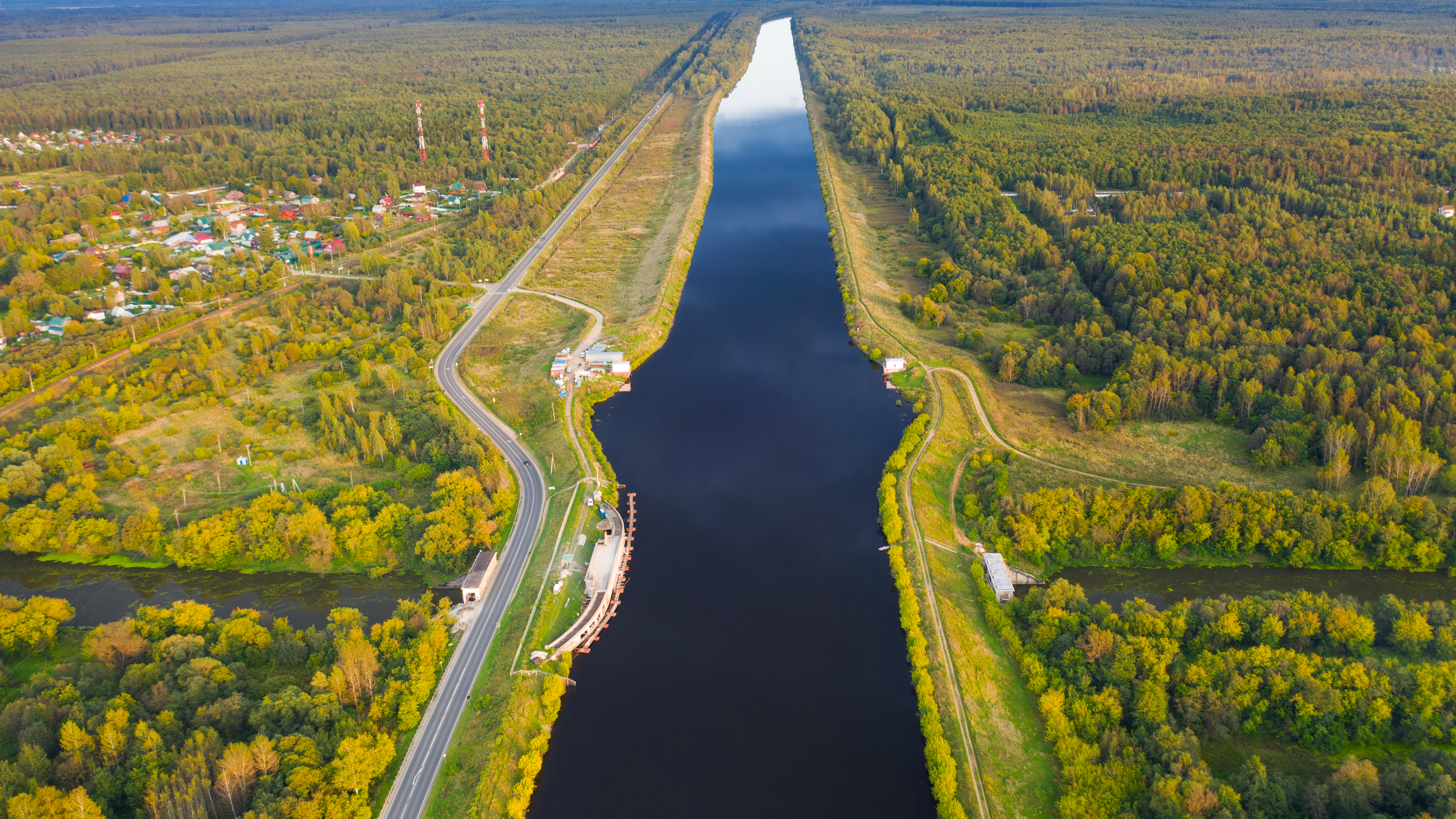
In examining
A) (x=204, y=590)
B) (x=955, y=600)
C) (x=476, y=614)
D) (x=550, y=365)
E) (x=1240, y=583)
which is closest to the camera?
(x=476, y=614)

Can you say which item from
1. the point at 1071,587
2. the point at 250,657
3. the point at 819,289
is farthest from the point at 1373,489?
the point at 250,657

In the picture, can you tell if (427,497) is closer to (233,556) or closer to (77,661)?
(233,556)

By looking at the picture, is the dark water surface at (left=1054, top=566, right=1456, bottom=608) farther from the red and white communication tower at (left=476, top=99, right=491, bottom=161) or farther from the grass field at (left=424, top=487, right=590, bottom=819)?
the red and white communication tower at (left=476, top=99, right=491, bottom=161)

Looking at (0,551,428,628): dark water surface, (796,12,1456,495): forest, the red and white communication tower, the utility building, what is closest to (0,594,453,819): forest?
(0,551,428,628): dark water surface

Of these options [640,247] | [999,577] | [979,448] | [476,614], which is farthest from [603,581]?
[640,247]

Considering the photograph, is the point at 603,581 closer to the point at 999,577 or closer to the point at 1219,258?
the point at 999,577
